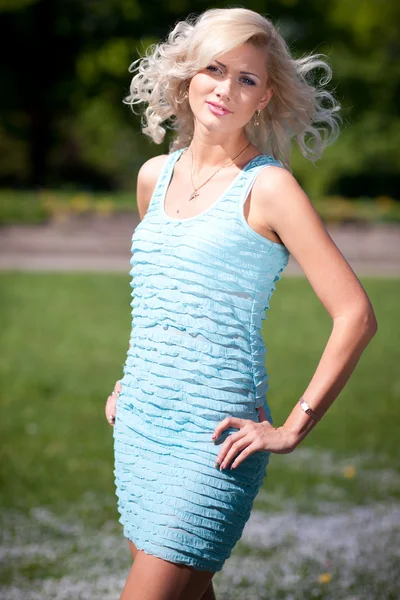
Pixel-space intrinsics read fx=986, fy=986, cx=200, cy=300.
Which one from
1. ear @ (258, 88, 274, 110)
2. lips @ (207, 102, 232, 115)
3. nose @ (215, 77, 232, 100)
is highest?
ear @ (258, 88, 274, 110)

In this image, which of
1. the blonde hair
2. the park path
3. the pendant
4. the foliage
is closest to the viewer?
the blonde hair

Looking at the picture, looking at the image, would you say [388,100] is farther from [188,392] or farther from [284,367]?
[188,392]

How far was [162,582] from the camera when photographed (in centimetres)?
250

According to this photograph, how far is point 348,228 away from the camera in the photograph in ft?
73.0

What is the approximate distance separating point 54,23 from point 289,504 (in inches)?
1057

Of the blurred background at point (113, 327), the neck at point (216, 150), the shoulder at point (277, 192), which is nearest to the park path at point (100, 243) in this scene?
the blurred background at point (113, 327)

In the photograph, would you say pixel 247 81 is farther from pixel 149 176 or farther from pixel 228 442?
pixel 228 442

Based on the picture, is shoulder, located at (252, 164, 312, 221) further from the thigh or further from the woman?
the thigh

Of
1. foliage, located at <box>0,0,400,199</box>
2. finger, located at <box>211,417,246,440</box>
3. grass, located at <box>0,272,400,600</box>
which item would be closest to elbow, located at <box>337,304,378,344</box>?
finger, located at <box>211,417,246,440</box>

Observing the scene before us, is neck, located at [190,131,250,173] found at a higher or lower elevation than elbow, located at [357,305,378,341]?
higher

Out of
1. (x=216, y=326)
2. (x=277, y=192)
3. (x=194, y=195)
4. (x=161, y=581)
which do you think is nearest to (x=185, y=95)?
(x=194, y=195)

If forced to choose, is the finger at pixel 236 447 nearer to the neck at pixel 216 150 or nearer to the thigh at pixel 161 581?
the thigh at pixel 161 581

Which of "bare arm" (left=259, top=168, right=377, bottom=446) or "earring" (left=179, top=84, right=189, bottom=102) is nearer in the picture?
"bare arm" (left=259, top=168, right=377, bottom=446)

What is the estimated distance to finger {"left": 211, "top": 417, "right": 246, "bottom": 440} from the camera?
8.29 ft
